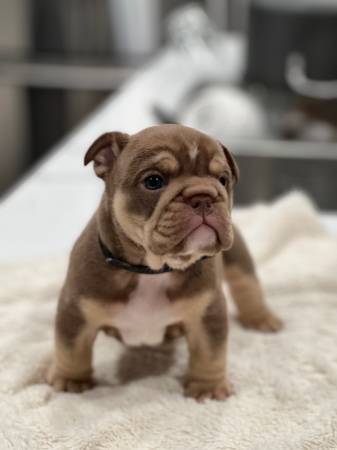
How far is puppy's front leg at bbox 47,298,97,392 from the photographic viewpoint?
2.35ft

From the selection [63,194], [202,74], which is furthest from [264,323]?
[202,74]

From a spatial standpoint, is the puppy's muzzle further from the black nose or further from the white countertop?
the white countertop

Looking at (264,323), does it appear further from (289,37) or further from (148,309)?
(289,37)

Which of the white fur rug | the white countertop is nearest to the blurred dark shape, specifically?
the white countertop

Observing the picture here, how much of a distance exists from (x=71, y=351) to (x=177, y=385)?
12 centimetres

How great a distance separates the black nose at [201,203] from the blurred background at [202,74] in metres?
0.67

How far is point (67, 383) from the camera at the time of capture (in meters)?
0.76

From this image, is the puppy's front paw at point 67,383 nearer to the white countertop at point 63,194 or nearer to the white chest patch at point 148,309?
the white chest patch at point 148,309

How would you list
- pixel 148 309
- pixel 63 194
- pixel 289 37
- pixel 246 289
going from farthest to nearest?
1. pixel 289 37
2. pixel 63 194
3. pixel 246 289
4. pixel 148 309

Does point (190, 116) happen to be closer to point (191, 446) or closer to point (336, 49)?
point (336, 49)

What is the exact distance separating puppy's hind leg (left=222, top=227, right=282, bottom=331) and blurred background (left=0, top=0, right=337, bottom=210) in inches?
15.8

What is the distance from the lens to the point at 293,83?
5.22 feet

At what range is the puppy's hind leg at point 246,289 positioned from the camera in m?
0.85

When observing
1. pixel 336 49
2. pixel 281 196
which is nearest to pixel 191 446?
pixel 281 196
